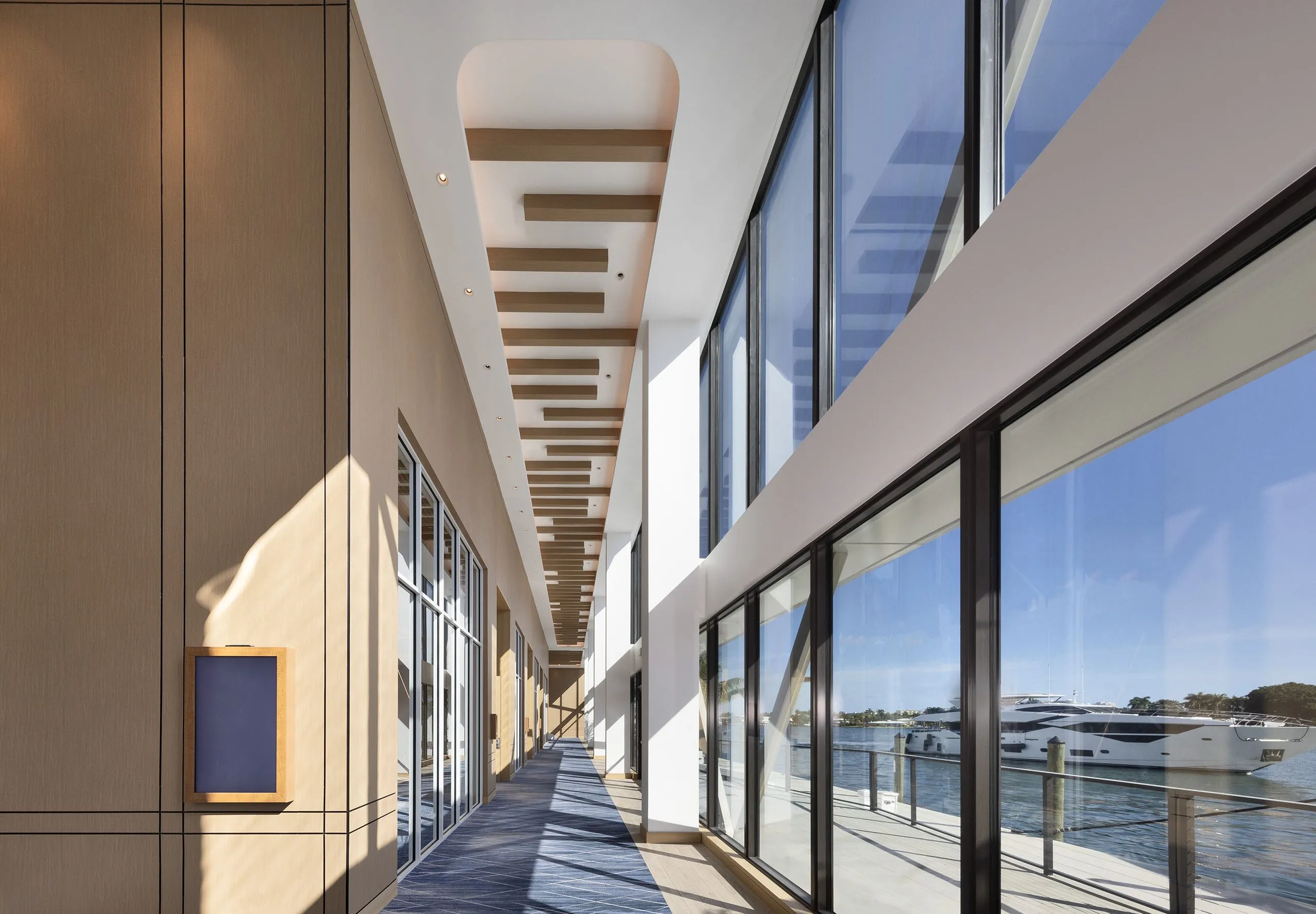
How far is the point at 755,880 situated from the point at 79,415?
5135mm

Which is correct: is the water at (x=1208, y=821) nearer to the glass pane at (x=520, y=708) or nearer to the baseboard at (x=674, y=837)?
the baseboard at (x=674, y=837)

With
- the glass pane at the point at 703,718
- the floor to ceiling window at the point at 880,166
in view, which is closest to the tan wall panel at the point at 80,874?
the floor to ceiling window at the point at 880,166

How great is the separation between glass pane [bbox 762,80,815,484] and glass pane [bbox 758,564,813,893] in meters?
0.99

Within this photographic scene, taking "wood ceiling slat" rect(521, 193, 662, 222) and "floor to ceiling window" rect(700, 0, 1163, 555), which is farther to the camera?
"wood ceiling slat" rect(521, 193, 662, 222)

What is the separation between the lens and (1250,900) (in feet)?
7.29

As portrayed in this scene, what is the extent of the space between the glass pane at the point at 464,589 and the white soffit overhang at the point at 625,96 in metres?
3.18

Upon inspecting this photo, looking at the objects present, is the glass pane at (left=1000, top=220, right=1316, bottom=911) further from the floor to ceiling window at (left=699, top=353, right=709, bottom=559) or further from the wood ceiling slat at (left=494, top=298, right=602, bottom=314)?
the floor to ceiling window at (left=699, top=353, right=709, bottom=559)

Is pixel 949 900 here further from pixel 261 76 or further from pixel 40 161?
pixel 40 161

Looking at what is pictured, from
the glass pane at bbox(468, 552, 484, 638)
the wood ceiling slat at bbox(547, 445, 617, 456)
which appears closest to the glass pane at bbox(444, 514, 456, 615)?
the glass pane at bbox(468, 552, 484, 638)

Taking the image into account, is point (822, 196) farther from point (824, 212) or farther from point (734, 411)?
point (734, 411)

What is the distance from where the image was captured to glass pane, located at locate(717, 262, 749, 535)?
9.43 meters

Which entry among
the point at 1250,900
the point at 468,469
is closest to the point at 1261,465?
the point at 1250,900

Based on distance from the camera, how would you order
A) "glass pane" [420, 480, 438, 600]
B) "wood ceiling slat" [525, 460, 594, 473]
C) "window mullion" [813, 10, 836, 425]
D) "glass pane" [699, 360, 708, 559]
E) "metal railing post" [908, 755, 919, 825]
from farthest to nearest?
1. "wood ceiling slat" [525, 460, 594, 473]
2. "glass pane" [699, 360, 708, 559]
3. "glass pane" [420, 480, 438, 600]
4. "window mullion" [813, 10, 836, 425]
5. "metal railing post" [908, 755, 919, 825]

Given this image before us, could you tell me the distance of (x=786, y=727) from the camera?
7.40 m
